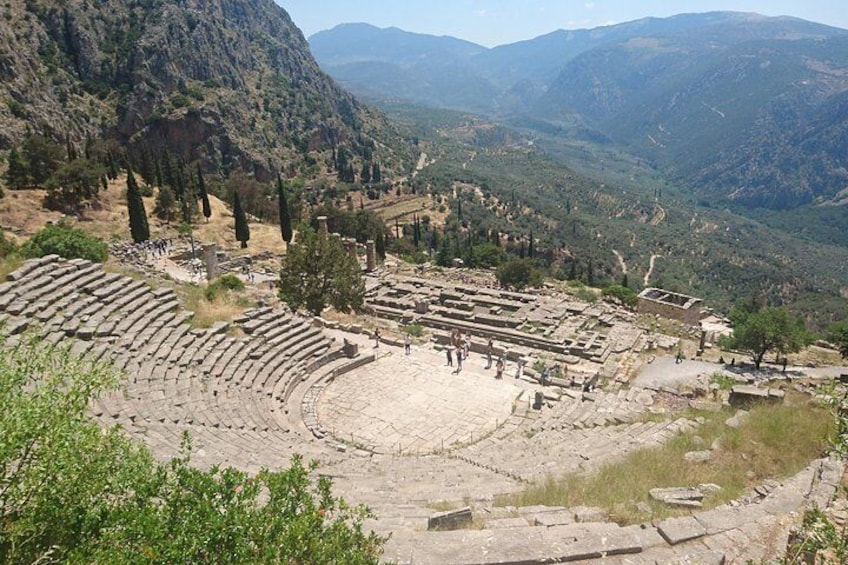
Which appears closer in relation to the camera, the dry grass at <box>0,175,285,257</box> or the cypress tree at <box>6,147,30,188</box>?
the dry grass at <box>0,175,285,257</box>

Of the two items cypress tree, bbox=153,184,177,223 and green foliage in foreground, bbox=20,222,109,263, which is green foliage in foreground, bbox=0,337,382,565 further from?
cypress tree, bbox=153,184,177,223

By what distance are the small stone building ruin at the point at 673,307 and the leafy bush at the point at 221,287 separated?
1132 inches

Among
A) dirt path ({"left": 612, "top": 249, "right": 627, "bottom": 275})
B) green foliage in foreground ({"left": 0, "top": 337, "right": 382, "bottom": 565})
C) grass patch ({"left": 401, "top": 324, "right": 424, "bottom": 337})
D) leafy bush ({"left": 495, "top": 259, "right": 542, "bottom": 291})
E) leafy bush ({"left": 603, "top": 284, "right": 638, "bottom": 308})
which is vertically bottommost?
dirt path ({"left": 612, "top": 249, "right": 627, "bottom": 275})

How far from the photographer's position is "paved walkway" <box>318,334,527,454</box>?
17938 mm

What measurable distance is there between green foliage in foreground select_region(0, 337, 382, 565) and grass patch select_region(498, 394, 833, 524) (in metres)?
5.26

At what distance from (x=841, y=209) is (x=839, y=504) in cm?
22948

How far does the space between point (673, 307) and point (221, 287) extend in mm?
31034

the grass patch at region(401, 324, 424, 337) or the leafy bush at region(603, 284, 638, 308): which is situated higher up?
the grass patch at region(401, 324, 424, 337)

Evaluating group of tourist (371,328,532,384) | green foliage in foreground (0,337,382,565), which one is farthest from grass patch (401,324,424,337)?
green foliage in foreground (0,337,382,565)

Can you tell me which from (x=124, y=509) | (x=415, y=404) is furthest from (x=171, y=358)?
(x=124, y=509)

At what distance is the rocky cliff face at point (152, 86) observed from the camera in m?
77.7

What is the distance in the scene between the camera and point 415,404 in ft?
66.9

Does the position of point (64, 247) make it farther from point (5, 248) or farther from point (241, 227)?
point (241, 227)

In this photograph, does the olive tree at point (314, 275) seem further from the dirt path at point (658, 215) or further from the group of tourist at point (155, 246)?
the dirt path at point (658, 215)
